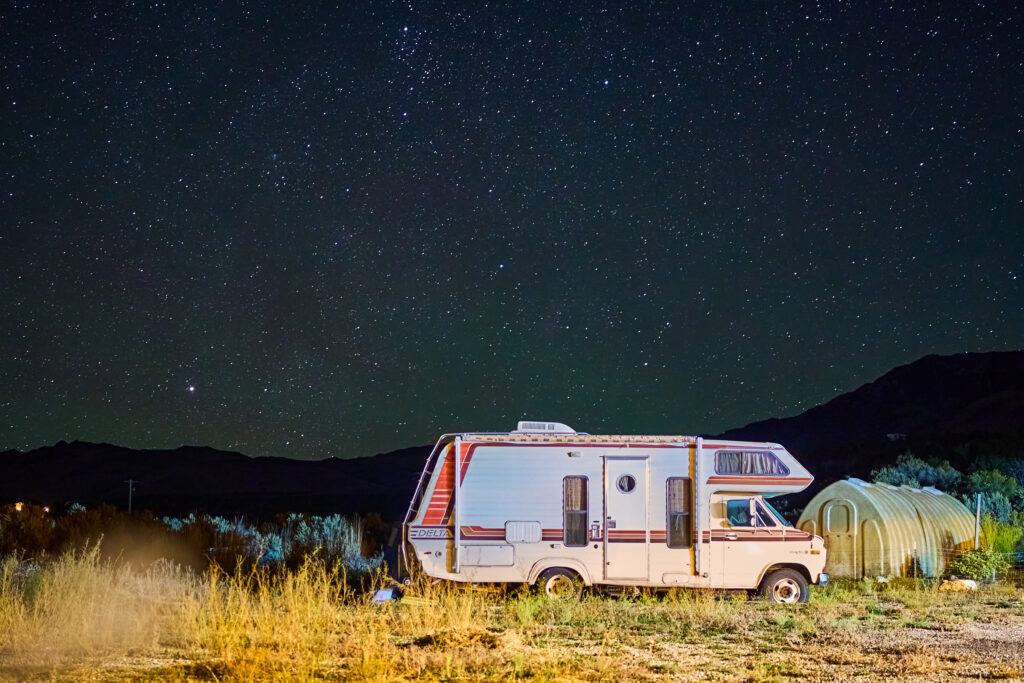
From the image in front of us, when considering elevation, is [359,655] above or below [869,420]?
below

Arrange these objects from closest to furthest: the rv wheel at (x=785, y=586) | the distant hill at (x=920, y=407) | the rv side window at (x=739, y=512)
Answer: the rv wheel at (x=785, y=586) < the rv side window at (x=739, y=512) < the distant hill at (x=920, y=407)

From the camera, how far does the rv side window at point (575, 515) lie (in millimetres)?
14133

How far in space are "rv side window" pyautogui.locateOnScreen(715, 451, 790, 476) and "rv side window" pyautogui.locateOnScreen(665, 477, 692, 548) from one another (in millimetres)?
536

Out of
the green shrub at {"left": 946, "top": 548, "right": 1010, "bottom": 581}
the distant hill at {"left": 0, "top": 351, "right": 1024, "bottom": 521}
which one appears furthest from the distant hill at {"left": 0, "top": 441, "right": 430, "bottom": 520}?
the green shrub at {"left": 946, "top": 548, "right": 1010, "bottom": 581}

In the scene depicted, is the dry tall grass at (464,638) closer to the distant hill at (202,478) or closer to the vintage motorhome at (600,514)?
the vintage motorhome at (600,514)

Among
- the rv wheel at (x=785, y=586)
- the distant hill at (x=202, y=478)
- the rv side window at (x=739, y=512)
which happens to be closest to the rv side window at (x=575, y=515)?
the rv side window at (x=739, y=512)

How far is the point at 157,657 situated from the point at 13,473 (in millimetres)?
82662

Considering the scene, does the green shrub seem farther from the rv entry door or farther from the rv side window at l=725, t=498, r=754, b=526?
the rv entry door

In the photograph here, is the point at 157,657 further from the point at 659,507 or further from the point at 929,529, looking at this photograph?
the point at 929,529

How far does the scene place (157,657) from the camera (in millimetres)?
9516

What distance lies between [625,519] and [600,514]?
1.12 feet

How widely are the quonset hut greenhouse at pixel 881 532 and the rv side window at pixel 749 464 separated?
5.81 metres

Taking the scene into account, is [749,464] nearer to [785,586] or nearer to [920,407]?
[785,586]

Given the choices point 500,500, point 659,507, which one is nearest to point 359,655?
point 500,500
